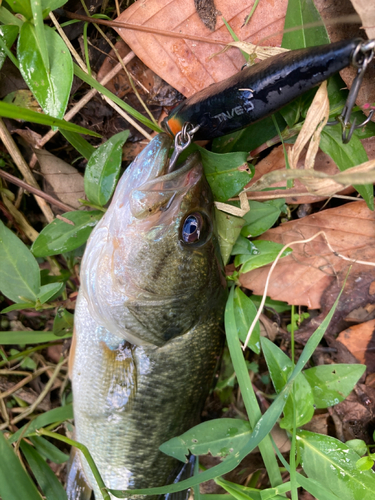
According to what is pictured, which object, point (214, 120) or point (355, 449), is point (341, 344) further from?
point (214, 120)

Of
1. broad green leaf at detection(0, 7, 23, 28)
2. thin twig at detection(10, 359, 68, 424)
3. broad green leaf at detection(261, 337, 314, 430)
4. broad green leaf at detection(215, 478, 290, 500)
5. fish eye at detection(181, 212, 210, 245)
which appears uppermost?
broad green leaf at detection(0, 7, 23, 28)

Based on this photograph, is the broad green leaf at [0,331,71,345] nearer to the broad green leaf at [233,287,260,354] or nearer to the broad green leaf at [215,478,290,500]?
the broad green leaf at [233,287,260,354]

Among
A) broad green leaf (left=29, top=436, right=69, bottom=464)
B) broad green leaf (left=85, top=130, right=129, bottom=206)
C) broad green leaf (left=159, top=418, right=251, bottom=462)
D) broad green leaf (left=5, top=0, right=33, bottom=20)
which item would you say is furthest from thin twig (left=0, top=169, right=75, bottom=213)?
broad green leaf (left=29, top=436, right=69, bottom=464)

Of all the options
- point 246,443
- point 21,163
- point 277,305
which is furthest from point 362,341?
point 21,163

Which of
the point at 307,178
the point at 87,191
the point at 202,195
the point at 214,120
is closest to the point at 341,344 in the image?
the point at 307,178

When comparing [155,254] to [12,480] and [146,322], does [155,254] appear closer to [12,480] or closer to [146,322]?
[146,322]

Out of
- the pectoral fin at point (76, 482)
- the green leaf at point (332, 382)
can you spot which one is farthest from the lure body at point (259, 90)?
the pectoral fin at point (76, 482)

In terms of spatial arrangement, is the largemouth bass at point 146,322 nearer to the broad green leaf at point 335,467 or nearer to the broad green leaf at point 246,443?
the broad green leaf at point 246,443
